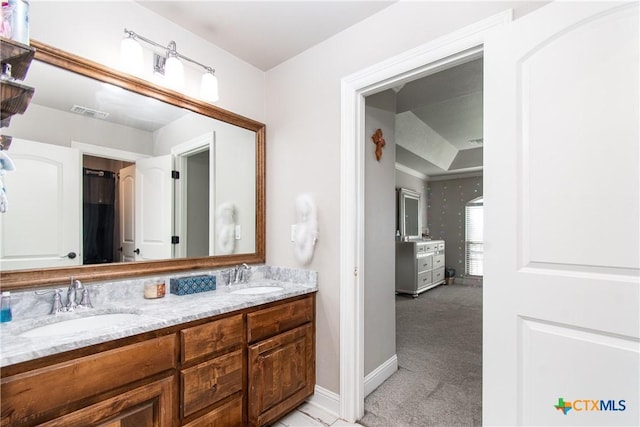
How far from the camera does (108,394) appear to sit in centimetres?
113

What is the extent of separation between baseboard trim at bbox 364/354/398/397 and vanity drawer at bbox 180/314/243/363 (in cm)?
110

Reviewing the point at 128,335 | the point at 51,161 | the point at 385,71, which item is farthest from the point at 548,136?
the point at 51,161

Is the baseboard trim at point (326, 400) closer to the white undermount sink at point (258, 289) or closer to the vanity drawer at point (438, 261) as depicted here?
the white undermount sink at point (258, 289)

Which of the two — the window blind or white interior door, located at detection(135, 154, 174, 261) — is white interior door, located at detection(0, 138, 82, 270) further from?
the window blind

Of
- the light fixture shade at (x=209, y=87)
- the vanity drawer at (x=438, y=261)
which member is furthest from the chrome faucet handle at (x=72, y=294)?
the vanity drawer at (x=438, y=261)

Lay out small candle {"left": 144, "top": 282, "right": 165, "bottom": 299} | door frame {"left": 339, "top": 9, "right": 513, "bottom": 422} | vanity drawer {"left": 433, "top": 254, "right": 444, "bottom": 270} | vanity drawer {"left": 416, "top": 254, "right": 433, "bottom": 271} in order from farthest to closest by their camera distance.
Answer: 1. vanity drawer {"left": 433, "top": 254, "right": 444, "bottom": 270}
2. vanity drawer {"left": 416, "top": 254, "right": 433, "bottom": 271}
3. door frame {"left": 339, "top": 9, "right": 513, "bottom": 422}
4. small candle {"left": 144, "top": 282, "right": 165, "bottom": 299}

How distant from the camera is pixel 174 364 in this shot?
132 cm

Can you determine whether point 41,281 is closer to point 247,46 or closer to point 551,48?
point 247,46

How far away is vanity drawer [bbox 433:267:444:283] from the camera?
5969mm

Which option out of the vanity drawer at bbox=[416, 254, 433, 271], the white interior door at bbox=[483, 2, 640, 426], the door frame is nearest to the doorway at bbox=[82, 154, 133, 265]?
the door frame

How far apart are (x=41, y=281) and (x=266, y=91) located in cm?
187

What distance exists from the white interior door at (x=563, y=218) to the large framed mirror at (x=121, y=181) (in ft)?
5.39

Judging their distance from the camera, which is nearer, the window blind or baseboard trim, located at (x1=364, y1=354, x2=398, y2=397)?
baseboard trim, located at (x1=364, y1=354, x2=398, y2=397)

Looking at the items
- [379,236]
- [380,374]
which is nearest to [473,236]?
[379,236]
